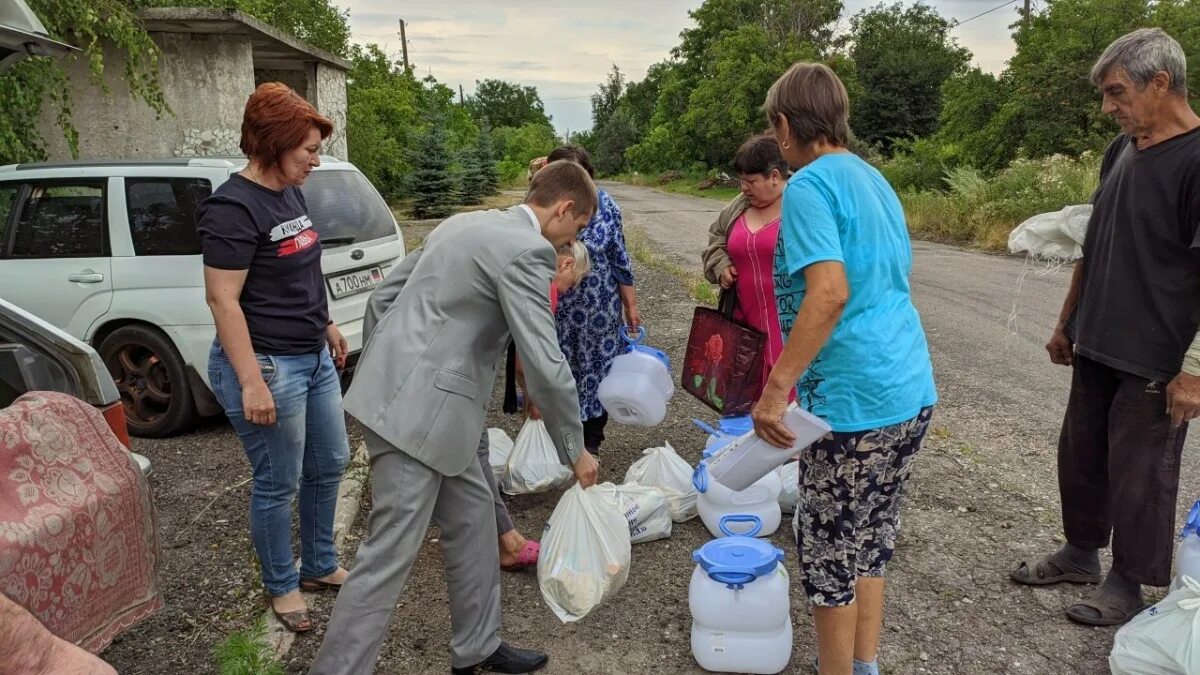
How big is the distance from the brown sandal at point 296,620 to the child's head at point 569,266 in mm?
1586

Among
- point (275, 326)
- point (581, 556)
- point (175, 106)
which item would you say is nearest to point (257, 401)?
point (275, 326)

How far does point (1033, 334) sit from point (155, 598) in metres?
7.57

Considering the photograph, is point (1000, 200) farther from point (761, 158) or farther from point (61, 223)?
point (61, 223)

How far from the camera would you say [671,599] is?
341cm

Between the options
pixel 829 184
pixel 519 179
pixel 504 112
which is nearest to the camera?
pixel 829 184

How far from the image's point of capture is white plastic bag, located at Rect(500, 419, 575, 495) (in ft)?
13.8

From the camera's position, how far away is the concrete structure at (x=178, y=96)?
918cm

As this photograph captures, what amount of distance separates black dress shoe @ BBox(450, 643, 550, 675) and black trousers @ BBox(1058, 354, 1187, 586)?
217 cm

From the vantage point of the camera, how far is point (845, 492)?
2436 millimetres

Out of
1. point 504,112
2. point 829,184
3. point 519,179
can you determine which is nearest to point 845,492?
point 829,184

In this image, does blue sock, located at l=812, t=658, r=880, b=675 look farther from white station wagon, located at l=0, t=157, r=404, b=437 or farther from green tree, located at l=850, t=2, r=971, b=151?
green tree, located at l=850, t=2, r=971, b=151

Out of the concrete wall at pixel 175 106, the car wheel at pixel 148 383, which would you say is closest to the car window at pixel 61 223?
the car wheel at pixel 148 383

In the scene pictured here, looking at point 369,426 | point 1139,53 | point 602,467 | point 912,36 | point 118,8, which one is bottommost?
point 602,467

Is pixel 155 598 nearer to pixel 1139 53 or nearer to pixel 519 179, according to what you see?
pixel 1139 53
